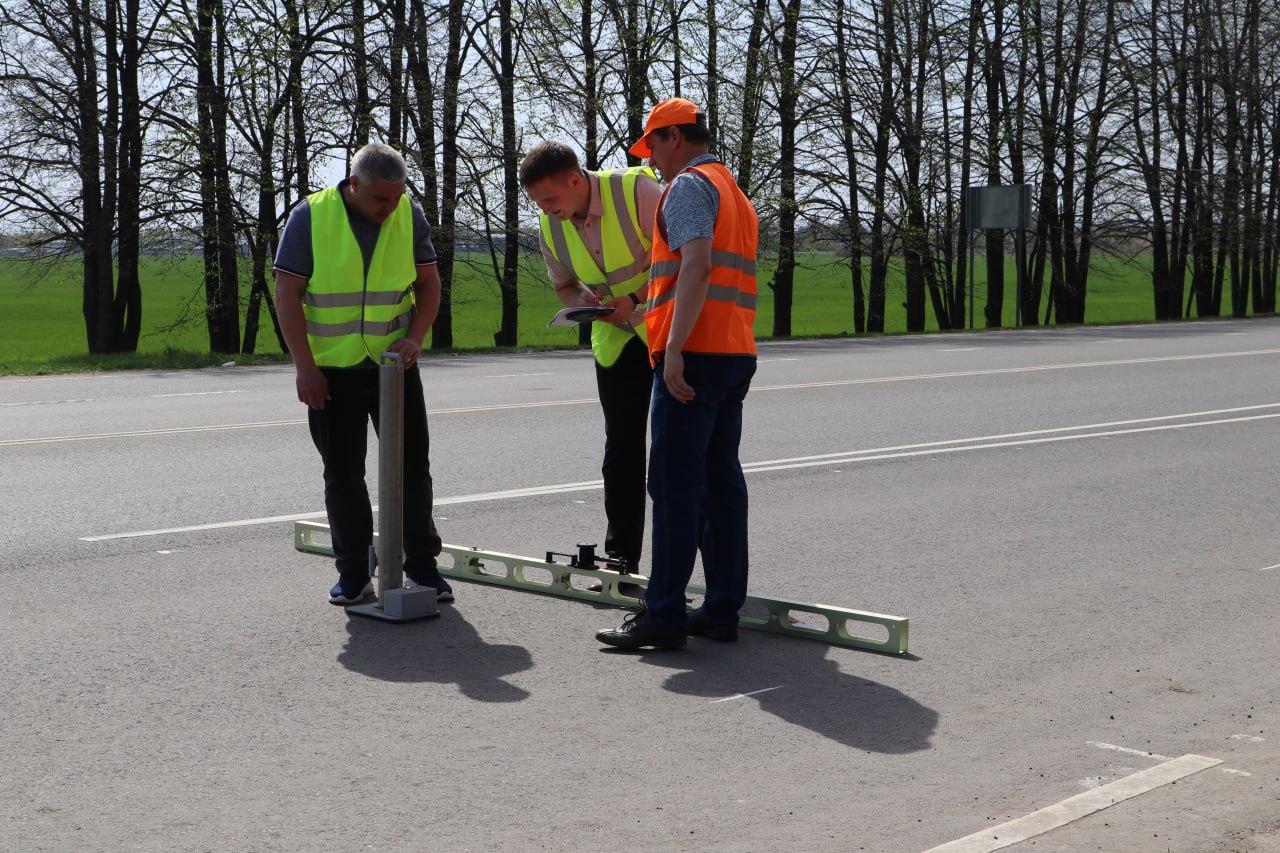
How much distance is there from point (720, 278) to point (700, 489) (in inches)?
29.0

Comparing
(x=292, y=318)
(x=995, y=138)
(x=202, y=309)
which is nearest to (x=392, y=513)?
(x=292, y=318)

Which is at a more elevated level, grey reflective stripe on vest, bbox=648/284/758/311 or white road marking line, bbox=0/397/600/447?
grey reflective stripe on vest, bbox=648/284/758/311

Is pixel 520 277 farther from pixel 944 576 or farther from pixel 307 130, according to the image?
pixel 944 576

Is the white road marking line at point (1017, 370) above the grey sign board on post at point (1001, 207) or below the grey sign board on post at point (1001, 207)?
below

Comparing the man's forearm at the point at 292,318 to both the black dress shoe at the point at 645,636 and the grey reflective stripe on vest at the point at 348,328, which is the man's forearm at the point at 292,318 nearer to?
the grey reflective stripe on vest at the point at 348,328

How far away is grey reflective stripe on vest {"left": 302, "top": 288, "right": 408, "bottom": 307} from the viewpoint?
579cm

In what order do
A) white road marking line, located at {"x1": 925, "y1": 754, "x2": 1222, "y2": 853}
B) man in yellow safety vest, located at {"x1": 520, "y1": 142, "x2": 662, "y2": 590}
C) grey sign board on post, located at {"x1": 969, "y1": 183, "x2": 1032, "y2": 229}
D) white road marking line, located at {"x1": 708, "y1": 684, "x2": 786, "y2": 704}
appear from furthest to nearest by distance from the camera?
grey sign board on post, located at {"x1": 969, "y1": 183, "x2": 1032, "y2": 229} → man in yellow safety vest, located at {"x1": 520, "y1": 142, "x2": 662, "y2": 590} → white road marking line, located at {"x1": 708, "y1": 684, "x2": 786, "y2": 704} → white road marking line, located at {"x1": 925, "y1": 754, "x2": 1222, "y2": 853}

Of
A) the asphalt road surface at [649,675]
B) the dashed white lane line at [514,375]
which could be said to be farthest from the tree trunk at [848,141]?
the asphalt road surface at [649,675]

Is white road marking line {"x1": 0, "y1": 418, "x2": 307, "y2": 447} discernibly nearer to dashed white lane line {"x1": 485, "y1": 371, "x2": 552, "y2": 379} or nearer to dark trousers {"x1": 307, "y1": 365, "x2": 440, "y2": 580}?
dashed white lane line {"x1": 485, "y1": 371, "x2": 552, "y2": 379}

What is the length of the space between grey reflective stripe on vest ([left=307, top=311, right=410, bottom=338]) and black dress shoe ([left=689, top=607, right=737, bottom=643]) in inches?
65.8

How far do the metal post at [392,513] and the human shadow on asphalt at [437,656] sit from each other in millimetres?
52

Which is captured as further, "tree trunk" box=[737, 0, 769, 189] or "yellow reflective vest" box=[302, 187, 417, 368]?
"tree trunk" box=[737, 0, 769, 189]

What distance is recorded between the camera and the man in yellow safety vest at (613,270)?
5660mm

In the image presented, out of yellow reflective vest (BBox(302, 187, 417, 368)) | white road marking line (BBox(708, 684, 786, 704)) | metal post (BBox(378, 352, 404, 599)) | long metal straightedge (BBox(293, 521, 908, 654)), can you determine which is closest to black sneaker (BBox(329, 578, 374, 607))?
metal post (BBox(378, 352, 404, 599))
